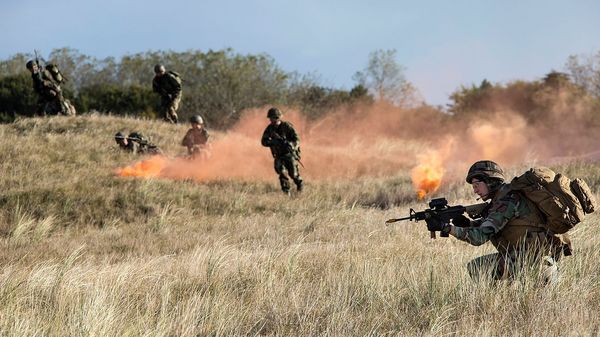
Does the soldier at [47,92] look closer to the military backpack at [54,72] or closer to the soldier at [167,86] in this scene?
the military backpack at [54,72]

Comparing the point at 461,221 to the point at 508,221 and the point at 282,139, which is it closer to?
the point at 508,221

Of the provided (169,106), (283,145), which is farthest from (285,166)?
(169,106)

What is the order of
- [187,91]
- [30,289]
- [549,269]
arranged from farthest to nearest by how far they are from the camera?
[187,91] < [30,289] < [549,269]

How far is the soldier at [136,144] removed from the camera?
1586 centimetres

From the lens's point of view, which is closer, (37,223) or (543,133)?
(37,223)

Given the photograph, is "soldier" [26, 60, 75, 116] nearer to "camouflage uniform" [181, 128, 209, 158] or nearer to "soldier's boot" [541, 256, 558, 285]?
"camouflage uniform" [181, 128, 209, 158]

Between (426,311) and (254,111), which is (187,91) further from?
(426,311)

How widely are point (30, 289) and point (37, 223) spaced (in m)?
5.55

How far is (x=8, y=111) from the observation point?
100ft

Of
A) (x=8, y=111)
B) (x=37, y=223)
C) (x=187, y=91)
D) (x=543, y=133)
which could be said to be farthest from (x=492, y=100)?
(x=37, y=223)

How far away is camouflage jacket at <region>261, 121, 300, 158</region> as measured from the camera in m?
13.3

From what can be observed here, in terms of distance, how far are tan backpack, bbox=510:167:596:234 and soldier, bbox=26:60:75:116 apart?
A: 636 inches

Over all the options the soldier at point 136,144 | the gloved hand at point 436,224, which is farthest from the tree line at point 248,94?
the gloved hand at point 436,224

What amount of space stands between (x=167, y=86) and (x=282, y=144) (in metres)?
7.01
